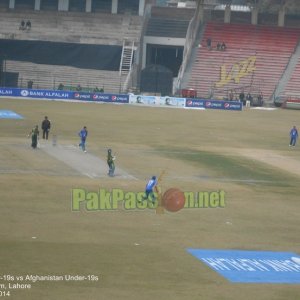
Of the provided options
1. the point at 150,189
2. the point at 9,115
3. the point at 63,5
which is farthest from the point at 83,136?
the point at 63,5

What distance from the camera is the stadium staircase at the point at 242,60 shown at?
8844 centimetres

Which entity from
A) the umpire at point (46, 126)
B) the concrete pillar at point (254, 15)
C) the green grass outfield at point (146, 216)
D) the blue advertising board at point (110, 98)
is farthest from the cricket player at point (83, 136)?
the concrete pillar at point (254, 15)

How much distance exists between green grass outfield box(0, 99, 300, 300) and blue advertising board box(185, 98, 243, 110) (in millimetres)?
18638

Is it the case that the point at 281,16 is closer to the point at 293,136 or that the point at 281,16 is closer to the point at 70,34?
the point at 70,34

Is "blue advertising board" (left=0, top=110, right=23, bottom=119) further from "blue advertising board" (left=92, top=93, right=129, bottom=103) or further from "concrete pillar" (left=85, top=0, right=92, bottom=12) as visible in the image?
"concrete pillar" (left=85, top=0, right=92, bottom=12)

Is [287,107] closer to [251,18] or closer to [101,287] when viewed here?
[251,18]

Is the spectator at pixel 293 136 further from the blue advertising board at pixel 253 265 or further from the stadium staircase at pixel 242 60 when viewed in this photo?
the stadium staircase at pixel 242 60

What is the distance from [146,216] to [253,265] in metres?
6.47

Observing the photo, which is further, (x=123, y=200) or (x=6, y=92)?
(x=6, y=92)

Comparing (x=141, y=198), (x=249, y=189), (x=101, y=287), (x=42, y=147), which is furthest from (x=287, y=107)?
(x=101, y=287)

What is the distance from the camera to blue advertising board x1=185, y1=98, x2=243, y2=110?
7881 centimetres

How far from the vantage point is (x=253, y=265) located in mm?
24453

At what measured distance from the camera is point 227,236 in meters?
27.8

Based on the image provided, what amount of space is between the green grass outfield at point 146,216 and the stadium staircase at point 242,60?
28697 millimetres
